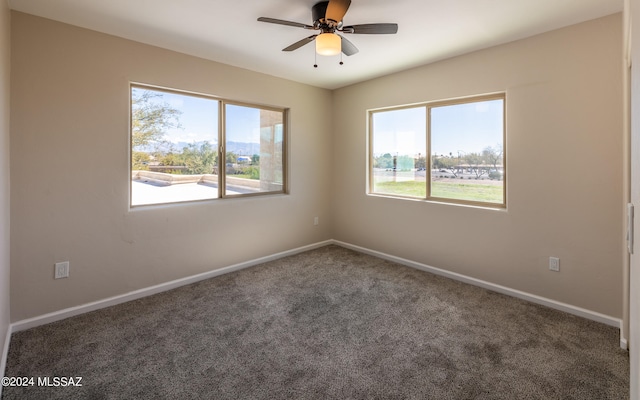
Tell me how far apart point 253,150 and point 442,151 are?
2433mm

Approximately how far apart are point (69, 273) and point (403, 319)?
2951 mm

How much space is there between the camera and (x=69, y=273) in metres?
2.70

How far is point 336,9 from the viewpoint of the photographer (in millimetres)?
2166

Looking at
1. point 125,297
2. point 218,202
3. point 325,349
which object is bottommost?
point 325,349

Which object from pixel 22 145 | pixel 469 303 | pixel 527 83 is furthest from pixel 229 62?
pixel 469 303

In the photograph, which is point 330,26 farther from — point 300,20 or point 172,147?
point 172,147

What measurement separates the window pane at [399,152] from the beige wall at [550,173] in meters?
0.32

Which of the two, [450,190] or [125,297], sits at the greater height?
[450,190]

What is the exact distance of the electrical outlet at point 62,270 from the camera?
2.64 metres

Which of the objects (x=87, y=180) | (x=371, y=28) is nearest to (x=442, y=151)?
(x=371, y=28)

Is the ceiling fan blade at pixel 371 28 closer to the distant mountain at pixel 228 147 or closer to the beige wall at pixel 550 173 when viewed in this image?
the beige wall at pixel 550 173

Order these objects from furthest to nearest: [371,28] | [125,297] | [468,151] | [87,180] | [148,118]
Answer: [468,151] → [148,118] → [125,297] → [87,180] → [371,28]

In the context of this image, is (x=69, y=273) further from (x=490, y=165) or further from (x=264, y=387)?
(x=490, y=165)

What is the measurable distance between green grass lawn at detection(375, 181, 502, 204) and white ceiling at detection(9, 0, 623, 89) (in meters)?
1.46
